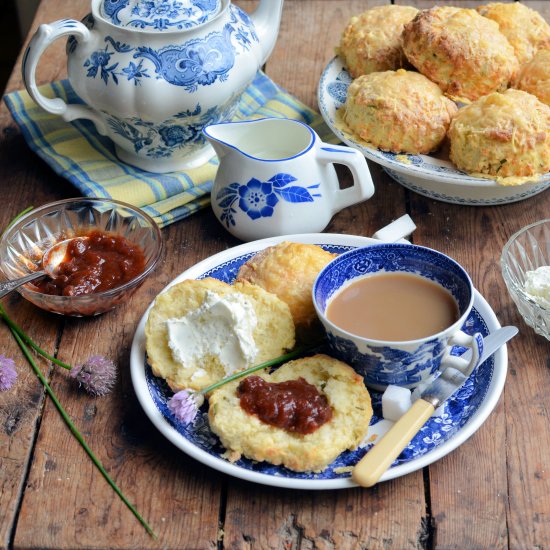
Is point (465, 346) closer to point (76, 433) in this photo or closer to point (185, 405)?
point (185, 405)

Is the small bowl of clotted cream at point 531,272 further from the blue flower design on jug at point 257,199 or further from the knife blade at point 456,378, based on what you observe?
the blue flower design on jug at point 257,199

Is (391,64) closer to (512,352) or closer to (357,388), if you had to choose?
(512,352)

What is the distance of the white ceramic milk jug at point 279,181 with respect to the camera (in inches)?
85.0

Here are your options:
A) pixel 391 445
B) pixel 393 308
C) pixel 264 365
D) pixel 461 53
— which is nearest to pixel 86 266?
pixel 264 365

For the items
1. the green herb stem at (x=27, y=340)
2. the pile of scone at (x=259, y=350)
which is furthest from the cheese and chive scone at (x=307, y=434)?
the green herb stem at (x=27, y=340)

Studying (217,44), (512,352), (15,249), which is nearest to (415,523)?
(512,352)

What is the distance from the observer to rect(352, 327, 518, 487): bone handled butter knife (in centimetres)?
153

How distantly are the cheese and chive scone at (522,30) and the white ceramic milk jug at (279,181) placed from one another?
0.76 meters

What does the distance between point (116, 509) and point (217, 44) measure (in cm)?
135

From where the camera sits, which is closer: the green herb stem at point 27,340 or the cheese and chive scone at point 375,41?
the green herb stem at point 27,340

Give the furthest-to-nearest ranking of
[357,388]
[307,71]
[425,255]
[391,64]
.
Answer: [307,71]
[391,64]
[425,255]
[357,388]

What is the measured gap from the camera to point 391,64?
2576mm

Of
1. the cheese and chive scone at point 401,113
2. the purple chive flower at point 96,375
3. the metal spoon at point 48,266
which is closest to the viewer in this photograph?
the purple chive flower at point 96,375

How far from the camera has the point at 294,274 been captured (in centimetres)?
191
